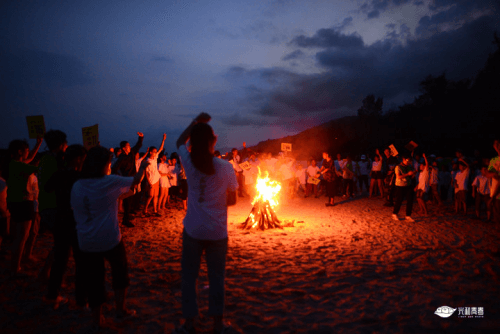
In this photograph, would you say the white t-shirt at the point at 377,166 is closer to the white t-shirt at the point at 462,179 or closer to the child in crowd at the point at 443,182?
the child in crowd at the point at 443,182

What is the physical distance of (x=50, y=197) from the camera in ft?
12.9

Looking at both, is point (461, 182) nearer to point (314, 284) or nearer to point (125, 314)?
point (314, 284)

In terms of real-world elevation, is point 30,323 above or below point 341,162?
below

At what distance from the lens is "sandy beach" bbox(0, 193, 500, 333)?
3449 mm

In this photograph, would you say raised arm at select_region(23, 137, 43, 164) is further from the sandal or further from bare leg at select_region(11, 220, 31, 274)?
the sandal

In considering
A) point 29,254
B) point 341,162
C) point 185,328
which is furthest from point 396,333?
point 341,162

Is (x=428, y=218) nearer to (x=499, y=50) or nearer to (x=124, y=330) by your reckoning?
(x=124, y=330)

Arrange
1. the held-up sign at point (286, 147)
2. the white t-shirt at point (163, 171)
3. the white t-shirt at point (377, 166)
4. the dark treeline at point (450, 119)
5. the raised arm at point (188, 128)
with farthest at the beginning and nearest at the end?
the dark treeline at point (450, 119) < the held-up sign at point (286, 147) < the white t-shirt at point (377, 166) < the white t-shirt at point (163, 171) < the raised arm at point (188, 128)

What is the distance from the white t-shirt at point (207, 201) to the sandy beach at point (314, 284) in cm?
142

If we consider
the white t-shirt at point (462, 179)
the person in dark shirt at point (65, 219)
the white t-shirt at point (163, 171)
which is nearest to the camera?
the person in dark shirt at point (65, 219)

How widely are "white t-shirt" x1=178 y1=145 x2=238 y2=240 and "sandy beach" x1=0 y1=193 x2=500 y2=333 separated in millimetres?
1424

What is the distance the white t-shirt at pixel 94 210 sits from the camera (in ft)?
9.57

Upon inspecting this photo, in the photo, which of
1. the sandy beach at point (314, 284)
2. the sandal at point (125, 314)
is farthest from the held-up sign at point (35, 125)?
the sandal at point (125, 314)

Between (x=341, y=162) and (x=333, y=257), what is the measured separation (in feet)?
35.8
